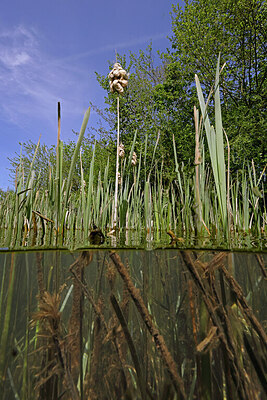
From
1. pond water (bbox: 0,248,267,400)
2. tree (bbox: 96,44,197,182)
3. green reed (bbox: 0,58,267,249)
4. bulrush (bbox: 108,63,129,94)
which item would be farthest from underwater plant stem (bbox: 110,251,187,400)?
tree (bbox: 96,44,197,182)

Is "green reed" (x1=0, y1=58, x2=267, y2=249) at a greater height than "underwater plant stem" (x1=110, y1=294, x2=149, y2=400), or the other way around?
"green reed" (x1=0, y1=58, x2=267, y2=249)

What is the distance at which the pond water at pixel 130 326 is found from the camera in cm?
70

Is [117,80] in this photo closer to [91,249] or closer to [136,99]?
[91,249]

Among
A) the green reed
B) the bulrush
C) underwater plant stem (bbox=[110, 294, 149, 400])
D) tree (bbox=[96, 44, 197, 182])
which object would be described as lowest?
underwater plant stem (bbox=[110, 294, 149, 400])

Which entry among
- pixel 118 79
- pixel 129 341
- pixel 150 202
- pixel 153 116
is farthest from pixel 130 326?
pixel 153 116

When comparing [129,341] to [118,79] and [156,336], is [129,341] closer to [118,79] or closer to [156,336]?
[156,336]

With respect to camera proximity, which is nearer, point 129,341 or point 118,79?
point 129,341

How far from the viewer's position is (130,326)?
76 cm

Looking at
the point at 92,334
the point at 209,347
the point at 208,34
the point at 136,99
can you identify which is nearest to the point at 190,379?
the point at 209,347

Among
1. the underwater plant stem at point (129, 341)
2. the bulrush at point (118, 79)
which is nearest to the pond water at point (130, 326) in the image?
the underwater plant stem at point (129, 341)

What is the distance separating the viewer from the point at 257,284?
2.82 ft

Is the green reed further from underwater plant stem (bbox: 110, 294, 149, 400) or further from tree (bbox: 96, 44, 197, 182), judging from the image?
tree (bbox: 96, 44, 197, 182)

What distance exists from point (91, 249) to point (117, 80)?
1784 millimetres

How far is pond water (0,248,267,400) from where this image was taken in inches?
27.6
